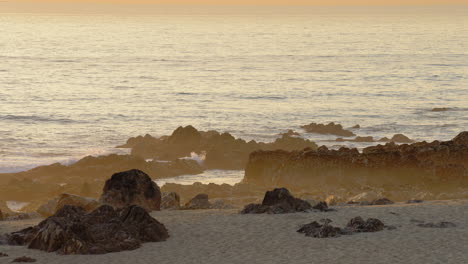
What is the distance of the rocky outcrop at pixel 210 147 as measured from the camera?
1842 inches

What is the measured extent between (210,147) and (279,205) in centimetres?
1980

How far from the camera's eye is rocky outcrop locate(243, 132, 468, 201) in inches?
1426

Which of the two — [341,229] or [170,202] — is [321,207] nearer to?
[341,229]

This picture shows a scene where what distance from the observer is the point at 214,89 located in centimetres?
8712

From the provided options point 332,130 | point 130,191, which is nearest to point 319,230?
point 130,191

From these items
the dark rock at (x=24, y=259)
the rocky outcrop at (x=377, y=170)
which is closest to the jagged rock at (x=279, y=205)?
the rocky outcrop at (x=377, y=170)

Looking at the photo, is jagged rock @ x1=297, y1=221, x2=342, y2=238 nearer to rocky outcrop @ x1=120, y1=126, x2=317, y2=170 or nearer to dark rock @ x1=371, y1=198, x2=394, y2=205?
dark rock @ x1=371, y1=198, x2=394, y2=205

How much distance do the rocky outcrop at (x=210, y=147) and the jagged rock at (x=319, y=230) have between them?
20.0 meters

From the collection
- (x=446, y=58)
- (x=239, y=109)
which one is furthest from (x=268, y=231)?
(x=446, y=58)

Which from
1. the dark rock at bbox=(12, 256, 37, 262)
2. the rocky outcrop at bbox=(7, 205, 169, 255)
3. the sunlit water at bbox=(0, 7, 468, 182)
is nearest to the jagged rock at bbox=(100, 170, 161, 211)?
the rocky outcrop at bbox=(7, 205, 169, 255)

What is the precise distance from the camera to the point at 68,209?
2631cm

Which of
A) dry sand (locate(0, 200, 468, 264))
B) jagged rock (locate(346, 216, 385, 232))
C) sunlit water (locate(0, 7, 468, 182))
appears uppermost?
sunlit water (locate(0, 7, 468, 182))

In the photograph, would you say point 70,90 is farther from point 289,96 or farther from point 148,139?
point 148,139

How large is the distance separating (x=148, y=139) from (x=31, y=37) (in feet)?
384
